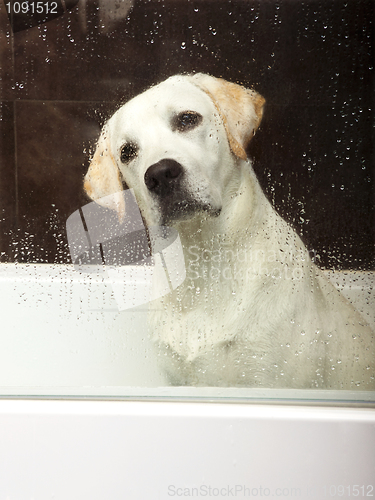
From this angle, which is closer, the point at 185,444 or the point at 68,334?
the point at 185,444

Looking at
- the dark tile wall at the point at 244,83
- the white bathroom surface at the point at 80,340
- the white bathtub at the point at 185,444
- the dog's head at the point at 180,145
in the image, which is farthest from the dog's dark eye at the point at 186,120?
the white bathtub at the point at 185,444

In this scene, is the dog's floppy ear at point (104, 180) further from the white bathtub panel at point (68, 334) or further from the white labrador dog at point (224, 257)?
the white bathtub panel at point (68, 334)

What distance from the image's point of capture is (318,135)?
75 cm

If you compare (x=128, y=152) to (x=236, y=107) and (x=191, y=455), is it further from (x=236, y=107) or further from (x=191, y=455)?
(x=191, y=455)

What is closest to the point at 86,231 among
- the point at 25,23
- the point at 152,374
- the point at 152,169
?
the point at 152,169

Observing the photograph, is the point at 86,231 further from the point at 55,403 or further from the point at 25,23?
the point at 25,23

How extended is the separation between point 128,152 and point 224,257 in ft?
0.91

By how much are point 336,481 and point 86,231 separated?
0.64 meters

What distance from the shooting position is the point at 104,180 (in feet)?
2.49

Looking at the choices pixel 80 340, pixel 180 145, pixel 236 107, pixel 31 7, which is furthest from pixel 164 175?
pixel 31 7

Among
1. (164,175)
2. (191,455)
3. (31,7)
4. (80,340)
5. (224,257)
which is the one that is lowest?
(191,455)

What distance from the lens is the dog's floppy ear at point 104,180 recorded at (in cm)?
75

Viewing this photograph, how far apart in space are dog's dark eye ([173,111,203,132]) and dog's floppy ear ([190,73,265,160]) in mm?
47

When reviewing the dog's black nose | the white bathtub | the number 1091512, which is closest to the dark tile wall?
the number 1091512
